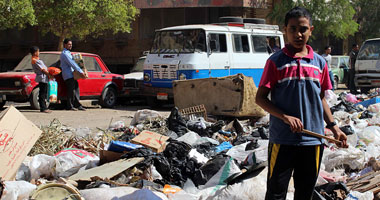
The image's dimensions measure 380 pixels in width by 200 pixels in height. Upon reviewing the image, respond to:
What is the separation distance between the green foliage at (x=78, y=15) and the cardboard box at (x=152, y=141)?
1456 cm

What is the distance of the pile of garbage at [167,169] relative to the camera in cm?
438

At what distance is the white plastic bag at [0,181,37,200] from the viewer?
4242mm

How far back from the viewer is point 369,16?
3622cm

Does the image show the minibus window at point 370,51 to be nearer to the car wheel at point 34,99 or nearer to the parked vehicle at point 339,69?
the parked vehicle at point 339,69

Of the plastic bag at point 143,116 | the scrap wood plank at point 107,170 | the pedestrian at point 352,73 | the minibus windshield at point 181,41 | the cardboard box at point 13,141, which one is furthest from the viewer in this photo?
the pedestrian at point 352,73

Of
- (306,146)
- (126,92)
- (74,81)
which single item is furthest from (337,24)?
(306,146)

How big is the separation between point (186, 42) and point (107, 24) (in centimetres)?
984

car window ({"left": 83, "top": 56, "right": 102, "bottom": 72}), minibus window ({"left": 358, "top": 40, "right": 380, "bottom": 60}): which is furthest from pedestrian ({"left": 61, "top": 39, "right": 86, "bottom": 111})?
minibus window ({"left": 358, "top": 40, "right": 380, "bottom": 60})

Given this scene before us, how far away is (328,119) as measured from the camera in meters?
3.54

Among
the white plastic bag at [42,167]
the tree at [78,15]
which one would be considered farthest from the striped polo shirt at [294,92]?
the tree at [78,15]

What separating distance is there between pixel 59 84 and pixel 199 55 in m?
3.58

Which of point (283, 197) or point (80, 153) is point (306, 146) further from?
point (80, 153)

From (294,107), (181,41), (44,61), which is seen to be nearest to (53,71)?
(44,61)

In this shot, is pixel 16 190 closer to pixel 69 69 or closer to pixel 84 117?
pixel 84 117
